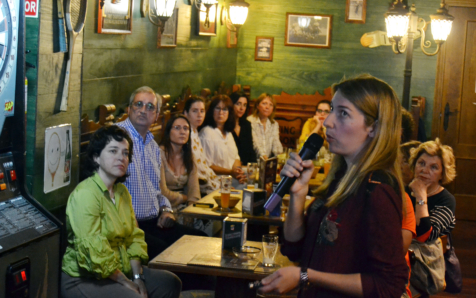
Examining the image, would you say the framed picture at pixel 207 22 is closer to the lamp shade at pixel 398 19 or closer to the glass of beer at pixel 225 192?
the lamp shade at pixel 398 19

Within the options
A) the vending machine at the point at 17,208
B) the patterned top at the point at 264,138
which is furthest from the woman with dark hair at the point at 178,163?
the vending machine at the point at 17,208

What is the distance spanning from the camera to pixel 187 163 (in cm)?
433

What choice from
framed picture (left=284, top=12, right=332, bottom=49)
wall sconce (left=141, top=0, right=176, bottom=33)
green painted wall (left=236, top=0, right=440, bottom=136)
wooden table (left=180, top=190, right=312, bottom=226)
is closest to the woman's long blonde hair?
wooden table (left=180, top=190, right=312, bottom=226)

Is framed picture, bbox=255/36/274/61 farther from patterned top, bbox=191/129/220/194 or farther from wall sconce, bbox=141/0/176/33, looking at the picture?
wall sconce, bbox=141/0/176/33

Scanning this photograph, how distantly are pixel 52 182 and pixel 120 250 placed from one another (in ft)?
1.51

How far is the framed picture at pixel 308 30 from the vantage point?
25.7ft

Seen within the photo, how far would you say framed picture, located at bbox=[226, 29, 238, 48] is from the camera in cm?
716

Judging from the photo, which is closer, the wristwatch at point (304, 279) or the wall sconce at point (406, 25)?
the wristwatch at point (304, 279)

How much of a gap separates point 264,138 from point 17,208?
15.0 ft

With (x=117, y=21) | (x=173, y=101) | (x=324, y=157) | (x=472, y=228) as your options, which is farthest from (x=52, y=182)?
(x=472, y=228)

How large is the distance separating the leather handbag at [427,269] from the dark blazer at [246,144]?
3281mm

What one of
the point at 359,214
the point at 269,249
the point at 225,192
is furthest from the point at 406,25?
the point at 359,214

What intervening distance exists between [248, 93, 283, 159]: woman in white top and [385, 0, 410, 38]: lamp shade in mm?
1580

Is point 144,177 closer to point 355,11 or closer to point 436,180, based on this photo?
point 436,180
